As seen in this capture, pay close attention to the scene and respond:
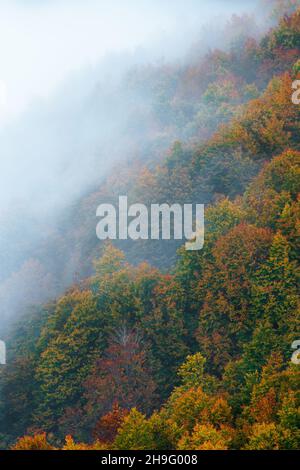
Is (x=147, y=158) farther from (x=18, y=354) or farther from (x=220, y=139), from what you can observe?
(x=18, y=354)

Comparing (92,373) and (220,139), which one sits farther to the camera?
(220,139)

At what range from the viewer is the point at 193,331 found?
5053cm

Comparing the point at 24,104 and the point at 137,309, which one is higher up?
the point at 24,104

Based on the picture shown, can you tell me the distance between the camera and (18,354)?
191 feet

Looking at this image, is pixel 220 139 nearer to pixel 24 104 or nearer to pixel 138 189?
pixel 138 189

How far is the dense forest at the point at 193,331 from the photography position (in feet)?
111

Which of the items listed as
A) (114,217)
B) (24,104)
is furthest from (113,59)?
(114,217)

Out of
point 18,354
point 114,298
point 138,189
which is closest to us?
point 114,298

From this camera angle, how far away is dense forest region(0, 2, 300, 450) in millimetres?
33906

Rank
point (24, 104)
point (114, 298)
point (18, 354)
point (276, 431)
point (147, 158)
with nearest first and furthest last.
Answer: point (276, 431), point (114, 298), point (18, 354), point (147, 158), point (24, 104)

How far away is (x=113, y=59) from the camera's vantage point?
561 ft

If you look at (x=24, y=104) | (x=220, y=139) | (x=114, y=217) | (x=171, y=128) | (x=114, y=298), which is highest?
(x=24, y=104)

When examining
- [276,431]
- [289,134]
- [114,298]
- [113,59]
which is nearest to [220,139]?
[289,134]

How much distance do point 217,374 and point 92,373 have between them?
1077 cm
